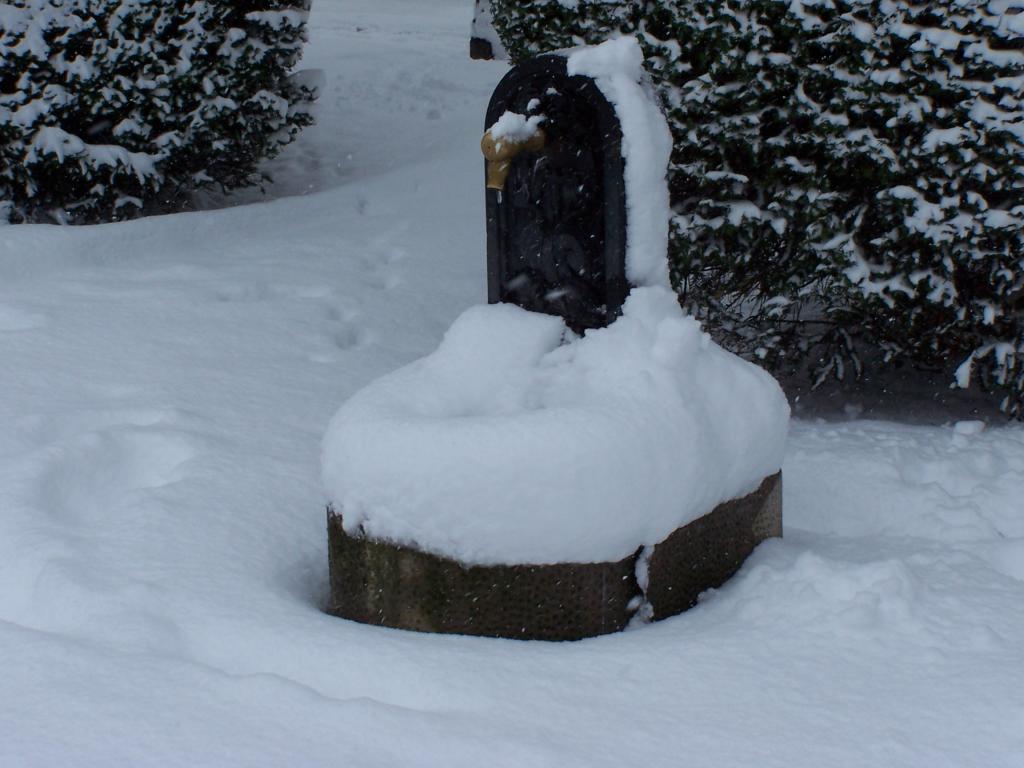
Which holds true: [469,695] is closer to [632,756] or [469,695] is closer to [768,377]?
[632,756]

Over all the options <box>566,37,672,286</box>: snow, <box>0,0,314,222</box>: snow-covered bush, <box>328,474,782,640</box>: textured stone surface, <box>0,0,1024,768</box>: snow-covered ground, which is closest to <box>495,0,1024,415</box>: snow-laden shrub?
<box>0,0,1024,768</box>: snow-covered ground

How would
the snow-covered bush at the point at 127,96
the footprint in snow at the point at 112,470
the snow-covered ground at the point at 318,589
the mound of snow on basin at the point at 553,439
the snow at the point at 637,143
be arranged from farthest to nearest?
the snow-covered bush at the point at 127,96 → the footprint in snow at the point at 112,470 → the snow at the point at 637,143 → the mound of snow on basin at the point at 553,439 → the snow-covered ground at the point at 318,589

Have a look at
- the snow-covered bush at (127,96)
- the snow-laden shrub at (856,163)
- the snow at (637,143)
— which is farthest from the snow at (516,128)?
the snow-covered bush at (127,96)

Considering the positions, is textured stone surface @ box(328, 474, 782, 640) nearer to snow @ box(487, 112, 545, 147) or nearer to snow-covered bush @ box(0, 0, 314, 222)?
snow @ box(487, 112, 545, 147)

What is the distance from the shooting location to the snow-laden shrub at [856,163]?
381 centimetres

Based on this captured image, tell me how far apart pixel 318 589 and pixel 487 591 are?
64 centimetres

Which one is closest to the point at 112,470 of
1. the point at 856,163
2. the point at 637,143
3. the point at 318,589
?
the point at 318,589

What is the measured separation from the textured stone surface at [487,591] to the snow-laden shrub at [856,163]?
6.00 feet

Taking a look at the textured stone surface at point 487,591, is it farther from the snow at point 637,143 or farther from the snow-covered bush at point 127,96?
the snow-covered bush at point 127,96

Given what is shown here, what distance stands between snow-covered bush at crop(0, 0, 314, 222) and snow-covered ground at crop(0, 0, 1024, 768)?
51 centimetres

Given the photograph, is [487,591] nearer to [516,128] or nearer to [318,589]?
[318,589]

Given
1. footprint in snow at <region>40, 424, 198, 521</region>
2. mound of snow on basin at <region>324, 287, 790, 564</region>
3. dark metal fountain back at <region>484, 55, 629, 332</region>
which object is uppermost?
dark metal fountain back at <region>484, 55, 629, 332</region>

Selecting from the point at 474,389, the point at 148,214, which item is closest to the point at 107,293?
the point at 148,214

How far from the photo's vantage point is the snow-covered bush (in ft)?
17.6
